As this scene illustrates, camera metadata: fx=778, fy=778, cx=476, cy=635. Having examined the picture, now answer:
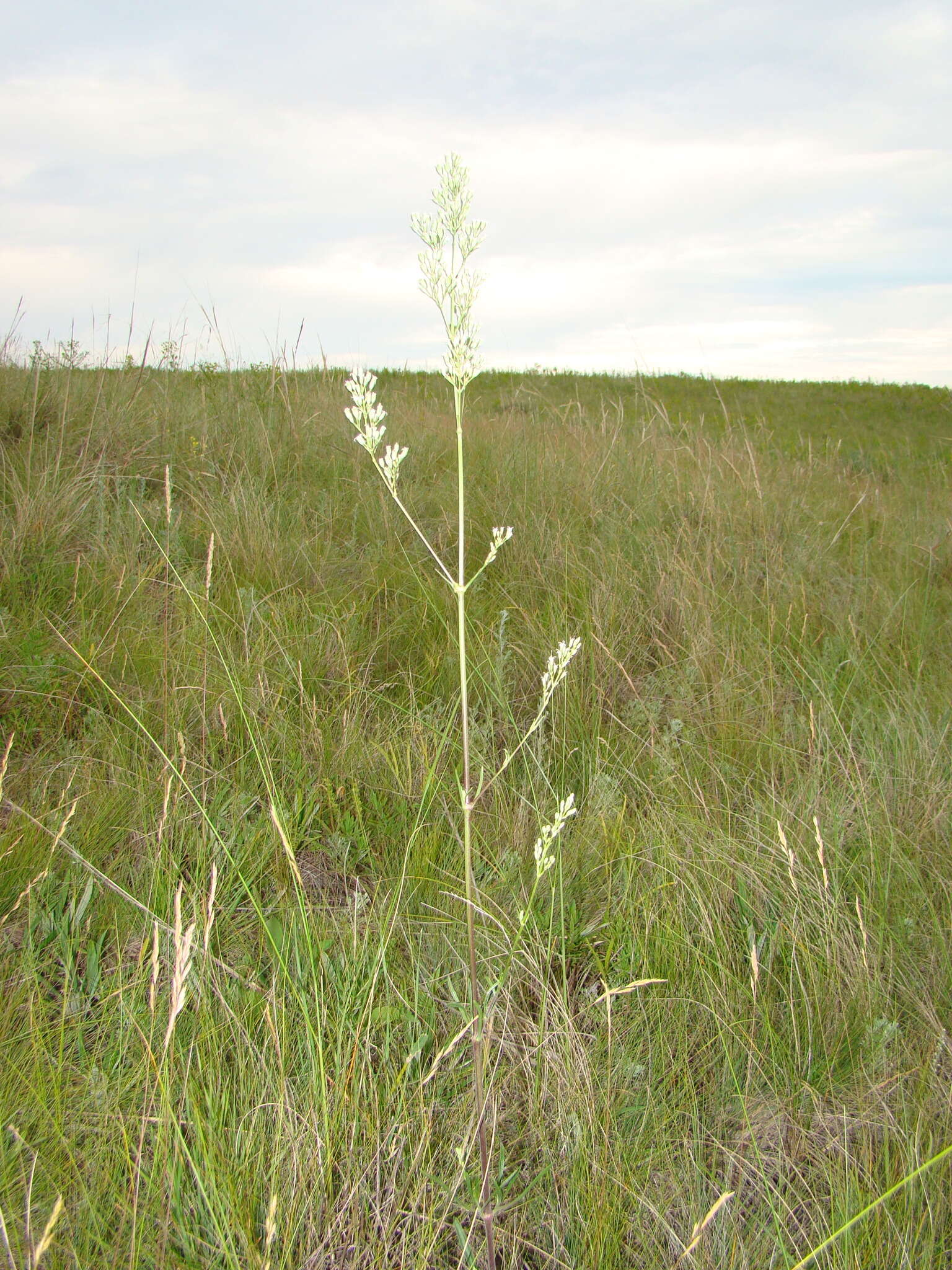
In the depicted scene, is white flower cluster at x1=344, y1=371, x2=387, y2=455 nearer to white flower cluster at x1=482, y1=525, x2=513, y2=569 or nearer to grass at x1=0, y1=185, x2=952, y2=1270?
white flower cluster at x1=482, y1=525, x2=513, y2=569

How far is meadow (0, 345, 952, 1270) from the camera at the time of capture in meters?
1.18

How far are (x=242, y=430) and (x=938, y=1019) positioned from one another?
4.59 metres

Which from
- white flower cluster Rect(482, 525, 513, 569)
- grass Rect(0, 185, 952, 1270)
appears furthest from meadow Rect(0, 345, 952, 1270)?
white flower cluster Rect(482, 525, 513, 569)

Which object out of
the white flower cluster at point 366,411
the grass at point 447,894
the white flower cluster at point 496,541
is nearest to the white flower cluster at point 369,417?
the white flower cluster at point 366,411

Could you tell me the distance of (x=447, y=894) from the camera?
63.3 inches

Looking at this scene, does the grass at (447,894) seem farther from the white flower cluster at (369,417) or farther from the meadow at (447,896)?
the white flower cluster at (369,417)

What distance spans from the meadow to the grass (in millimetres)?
13

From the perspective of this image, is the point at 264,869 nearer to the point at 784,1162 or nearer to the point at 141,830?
the point at 141,830

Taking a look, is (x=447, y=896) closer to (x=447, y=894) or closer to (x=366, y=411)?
(x=447, y=894)

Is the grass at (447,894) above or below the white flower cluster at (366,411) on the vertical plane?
below

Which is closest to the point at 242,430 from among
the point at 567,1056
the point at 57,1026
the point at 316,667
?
the point at 316,667

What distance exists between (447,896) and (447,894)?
0.77ft

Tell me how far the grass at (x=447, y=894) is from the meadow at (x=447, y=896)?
0.04ft

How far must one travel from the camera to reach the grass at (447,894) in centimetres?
118
